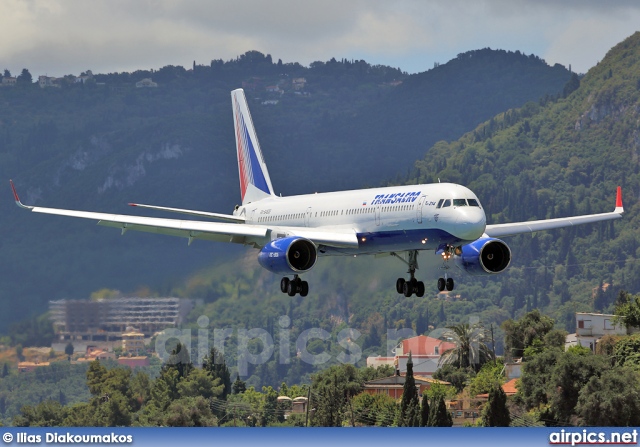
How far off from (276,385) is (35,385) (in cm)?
5744

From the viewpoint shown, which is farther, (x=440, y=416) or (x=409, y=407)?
(x=409, y=407)

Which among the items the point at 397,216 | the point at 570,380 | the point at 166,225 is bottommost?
the point at 570,380

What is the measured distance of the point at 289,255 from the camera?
73.2m

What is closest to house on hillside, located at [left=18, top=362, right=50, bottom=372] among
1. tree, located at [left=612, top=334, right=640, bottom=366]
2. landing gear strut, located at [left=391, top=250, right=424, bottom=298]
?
landing gear strut, located at [left=391, top=250, right=424, bottom=298]

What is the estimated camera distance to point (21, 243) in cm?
19138

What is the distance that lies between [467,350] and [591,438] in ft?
261

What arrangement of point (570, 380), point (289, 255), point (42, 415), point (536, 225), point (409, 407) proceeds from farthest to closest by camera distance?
point (42, 415) → point (409, 407) → point (570, 380) → point (536, 225) → point (289, 255)

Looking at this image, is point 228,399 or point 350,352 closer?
point 228,399

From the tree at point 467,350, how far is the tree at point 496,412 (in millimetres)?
47479

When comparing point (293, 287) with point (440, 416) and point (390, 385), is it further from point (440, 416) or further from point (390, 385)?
point (390, 385)

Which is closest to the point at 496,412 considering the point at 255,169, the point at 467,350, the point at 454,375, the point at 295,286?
the point at 454,375

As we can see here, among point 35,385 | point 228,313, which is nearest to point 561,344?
point 228,313

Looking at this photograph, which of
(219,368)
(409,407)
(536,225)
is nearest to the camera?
(536,225)

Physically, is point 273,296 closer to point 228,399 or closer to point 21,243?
point 228,399
